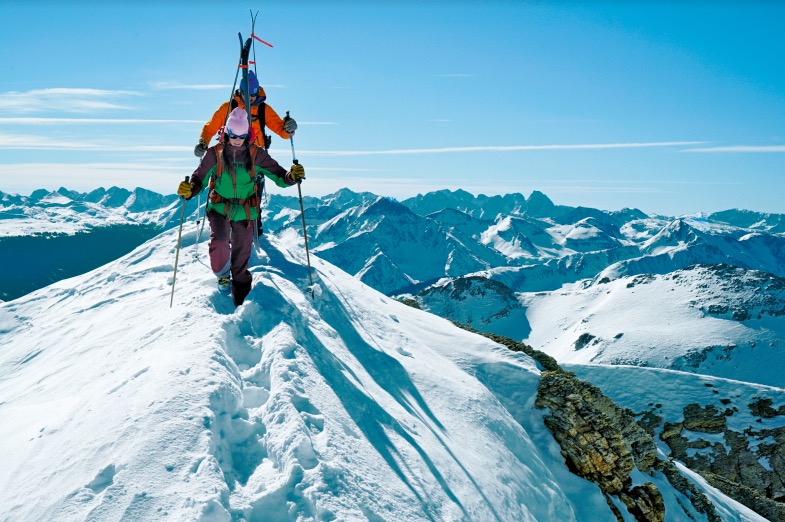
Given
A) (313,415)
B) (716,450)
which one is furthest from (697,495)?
(716,450)

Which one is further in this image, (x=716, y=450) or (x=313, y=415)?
(x=716, y=450)

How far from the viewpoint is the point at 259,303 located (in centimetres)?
1317

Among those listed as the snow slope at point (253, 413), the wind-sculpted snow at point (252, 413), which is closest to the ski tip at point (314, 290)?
the snow slope at point (253, 413)

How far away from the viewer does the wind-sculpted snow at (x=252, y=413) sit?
714cm

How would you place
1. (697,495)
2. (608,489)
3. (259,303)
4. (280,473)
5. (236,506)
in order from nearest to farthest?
(236,506) < (280,473) < (259,303) < (608,489) < (697,495)

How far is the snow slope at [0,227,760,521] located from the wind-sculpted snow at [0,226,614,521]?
4 cm

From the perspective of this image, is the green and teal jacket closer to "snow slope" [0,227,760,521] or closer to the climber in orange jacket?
the climber in orange jacket

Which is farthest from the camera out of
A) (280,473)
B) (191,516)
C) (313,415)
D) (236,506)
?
(313,415)

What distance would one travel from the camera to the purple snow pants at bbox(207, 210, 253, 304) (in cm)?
1333

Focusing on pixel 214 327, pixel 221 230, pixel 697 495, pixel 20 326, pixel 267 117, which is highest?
pixel 267 117

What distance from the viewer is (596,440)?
55.5 feet

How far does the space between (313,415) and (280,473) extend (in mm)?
1607

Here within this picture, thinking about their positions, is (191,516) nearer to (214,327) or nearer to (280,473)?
(280,473)

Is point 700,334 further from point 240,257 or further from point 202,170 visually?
point 202,170
